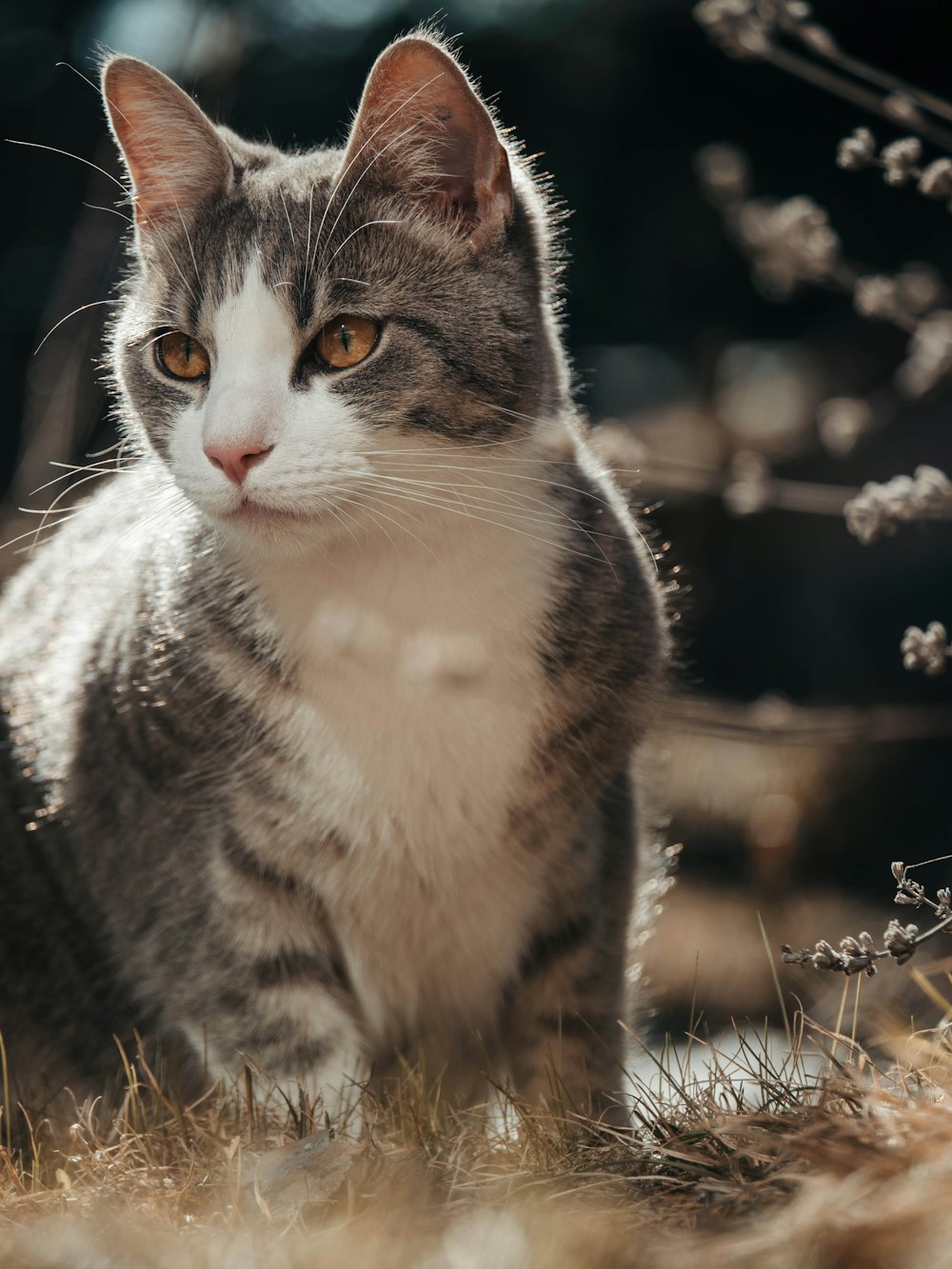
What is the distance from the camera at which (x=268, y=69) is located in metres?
5.18

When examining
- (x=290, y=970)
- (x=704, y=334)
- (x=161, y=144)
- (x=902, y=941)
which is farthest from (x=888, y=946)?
(x=704, y=334)

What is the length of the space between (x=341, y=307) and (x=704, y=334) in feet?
12.6

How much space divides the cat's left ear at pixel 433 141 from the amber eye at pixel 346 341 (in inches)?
9.1

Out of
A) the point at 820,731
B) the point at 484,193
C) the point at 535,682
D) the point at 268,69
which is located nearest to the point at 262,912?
the point at 535,682

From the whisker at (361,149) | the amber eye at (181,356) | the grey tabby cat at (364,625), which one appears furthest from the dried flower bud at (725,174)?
the amber eye at (181,356)

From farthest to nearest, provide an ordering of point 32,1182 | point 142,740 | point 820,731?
point 820,731 < point 142,740 < point 32,1182

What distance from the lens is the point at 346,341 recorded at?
190 centimetres

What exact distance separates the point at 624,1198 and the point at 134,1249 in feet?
1.55

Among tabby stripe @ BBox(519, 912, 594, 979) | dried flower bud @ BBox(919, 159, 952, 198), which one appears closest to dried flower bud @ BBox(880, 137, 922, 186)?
dried flower bud @ BBox(919, 159, 952, 198)

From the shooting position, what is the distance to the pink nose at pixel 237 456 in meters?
1.73

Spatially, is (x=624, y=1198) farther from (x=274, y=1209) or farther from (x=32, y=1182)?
(x=32, y=1182)

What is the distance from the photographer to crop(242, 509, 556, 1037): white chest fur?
6.40 feet

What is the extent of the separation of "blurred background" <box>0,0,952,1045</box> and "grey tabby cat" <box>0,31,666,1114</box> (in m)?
1.45

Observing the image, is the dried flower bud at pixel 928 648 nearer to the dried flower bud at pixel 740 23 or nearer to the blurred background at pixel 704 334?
the dried flower bud at pixel 740 23
